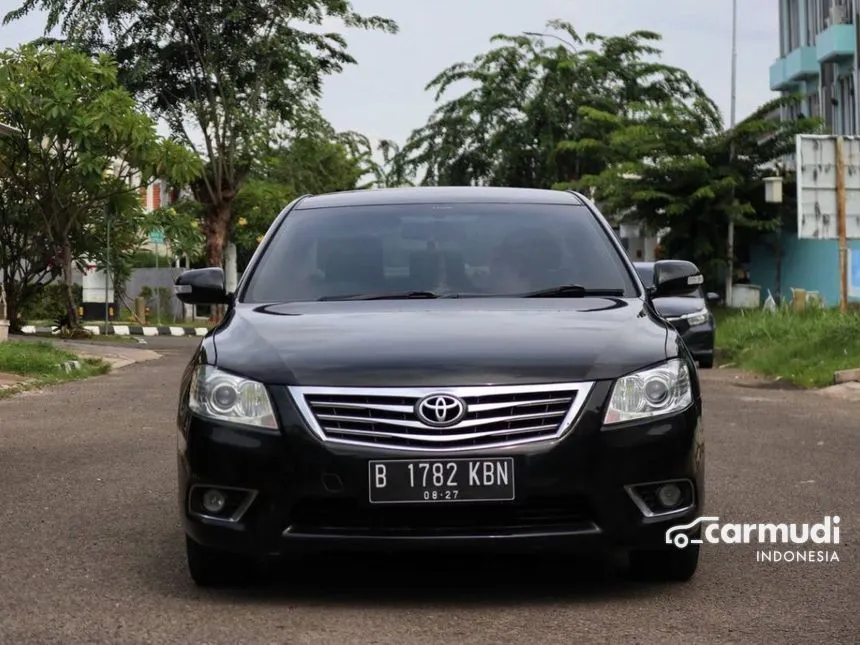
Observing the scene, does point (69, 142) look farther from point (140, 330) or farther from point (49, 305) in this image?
point (49, 305)

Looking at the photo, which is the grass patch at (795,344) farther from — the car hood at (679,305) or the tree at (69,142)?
the tree at (69,142)

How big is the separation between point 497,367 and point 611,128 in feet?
156

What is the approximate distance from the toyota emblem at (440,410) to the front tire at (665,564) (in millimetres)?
984

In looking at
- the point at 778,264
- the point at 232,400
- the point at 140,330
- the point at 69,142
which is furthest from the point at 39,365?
the point at 778,264

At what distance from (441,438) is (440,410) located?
91 mm

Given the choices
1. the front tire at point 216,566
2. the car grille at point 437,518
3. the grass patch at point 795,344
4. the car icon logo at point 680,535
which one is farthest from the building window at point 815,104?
the car grille at point 437,518

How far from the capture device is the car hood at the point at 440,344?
5621mm

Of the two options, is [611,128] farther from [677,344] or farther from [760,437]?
[677,344]

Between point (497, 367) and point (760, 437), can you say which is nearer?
point (497, 367)

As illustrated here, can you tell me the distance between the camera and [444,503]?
18.1 ft

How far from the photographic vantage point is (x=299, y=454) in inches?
218

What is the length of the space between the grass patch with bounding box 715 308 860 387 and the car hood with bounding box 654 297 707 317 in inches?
40.2

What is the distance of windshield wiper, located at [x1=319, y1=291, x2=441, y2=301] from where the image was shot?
6750 millimetres

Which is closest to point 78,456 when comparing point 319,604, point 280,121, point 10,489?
point 10,489
